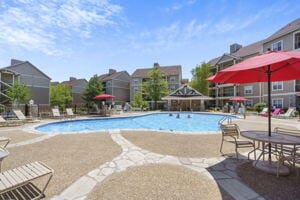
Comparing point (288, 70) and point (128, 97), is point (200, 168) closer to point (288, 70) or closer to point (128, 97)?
point (288, 70)

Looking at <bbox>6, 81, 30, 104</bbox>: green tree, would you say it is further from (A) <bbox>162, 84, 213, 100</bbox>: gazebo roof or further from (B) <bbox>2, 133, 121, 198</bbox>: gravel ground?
(A) <bbox>162, 84, 213, 100</bbox>: gazebo roof

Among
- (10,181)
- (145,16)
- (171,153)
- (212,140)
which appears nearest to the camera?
(10,181)

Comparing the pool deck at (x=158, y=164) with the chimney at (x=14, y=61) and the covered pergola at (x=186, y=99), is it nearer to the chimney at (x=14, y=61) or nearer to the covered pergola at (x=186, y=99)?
the covered pergola at (x=186, y=99)

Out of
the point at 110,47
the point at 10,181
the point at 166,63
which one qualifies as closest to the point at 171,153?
the point at 10,181

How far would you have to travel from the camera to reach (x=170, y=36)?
18.8 meters

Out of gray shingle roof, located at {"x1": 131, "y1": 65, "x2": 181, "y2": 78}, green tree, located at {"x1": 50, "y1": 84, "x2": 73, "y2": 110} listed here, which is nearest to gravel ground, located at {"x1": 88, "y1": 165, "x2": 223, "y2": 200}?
green tree, located at {"x1": 50, "y1": 84, "x2": 73, "y2": 110}

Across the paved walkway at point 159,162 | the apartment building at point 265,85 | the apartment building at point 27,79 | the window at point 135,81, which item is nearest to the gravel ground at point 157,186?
the paved walkway at point 159,162

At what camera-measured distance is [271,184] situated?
3.78 meters

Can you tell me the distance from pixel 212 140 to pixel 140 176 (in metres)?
4.76

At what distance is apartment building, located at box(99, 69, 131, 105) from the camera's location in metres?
45.3

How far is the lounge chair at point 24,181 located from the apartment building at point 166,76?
42975 millimetres

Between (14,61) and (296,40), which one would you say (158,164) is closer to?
(296,40)

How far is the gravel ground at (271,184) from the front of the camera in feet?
10.9

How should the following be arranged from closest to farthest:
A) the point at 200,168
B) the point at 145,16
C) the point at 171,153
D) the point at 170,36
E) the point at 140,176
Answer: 1. the point at 140,176
2. the point at 200,168
3. the point at 171,153
4. the point at 145,16
5. the point at 170,36
